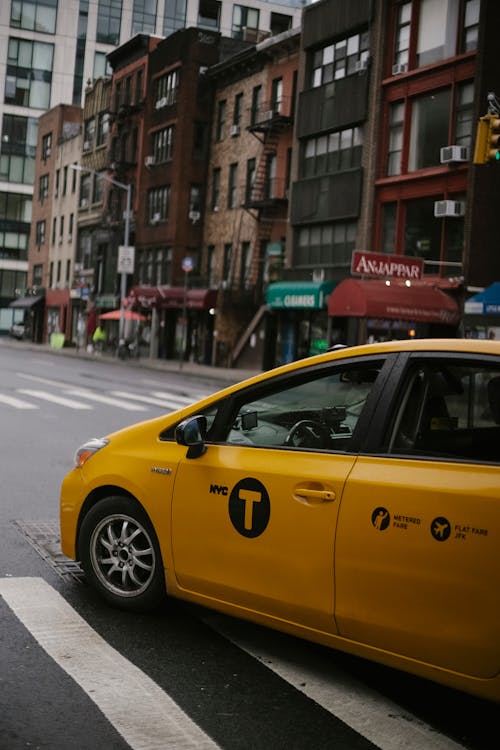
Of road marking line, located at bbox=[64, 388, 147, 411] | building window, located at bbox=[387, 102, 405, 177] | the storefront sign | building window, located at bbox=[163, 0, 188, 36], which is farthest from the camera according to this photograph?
building window, located at bbox=[163, 0, 188, 36]

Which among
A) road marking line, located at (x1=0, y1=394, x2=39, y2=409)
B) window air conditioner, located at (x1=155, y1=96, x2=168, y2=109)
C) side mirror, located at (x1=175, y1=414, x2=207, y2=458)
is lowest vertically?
road marking line, located at (x1=0, y1=394, x2=39, y2=409)

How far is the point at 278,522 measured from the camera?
4984mm

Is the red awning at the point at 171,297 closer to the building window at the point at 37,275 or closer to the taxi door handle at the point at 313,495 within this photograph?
the building window at the point at 37,275

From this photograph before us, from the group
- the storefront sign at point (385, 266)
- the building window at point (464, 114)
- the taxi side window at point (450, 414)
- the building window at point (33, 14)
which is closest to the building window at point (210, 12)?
the building window at point (33, 14)

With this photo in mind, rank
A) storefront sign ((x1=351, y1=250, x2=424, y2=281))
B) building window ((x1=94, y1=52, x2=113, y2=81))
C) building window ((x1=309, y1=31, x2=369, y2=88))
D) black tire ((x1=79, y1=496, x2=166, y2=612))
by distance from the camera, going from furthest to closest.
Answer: building window ((x1=94, y1=52, x2=113, y2=81)) < building window ((x1=309, y1=31, x2=369, y2=88)) < storefront sign ((x1=351, y1=250, x2=424, y2=281)) < black tire ((x1=79, y1=496, x2=166, y2=612))

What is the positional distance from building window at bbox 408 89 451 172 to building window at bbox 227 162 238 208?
16.1 meters

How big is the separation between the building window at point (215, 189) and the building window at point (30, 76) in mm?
50958

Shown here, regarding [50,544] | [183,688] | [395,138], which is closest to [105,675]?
[183,688]

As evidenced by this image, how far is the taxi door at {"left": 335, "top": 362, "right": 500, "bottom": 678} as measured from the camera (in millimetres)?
4191

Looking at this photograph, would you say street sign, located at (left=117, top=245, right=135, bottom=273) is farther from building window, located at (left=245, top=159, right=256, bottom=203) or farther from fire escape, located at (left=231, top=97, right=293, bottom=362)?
fire escape, located at (left=231, top=97, right=293, bottom=362)

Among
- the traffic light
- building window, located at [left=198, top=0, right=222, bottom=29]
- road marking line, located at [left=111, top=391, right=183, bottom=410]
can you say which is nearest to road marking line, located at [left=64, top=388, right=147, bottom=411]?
road marking line, located at [left=111, top=391, right=183, bottom=410]

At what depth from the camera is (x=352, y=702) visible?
4637mm

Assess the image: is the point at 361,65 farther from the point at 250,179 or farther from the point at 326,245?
the point at 250,179

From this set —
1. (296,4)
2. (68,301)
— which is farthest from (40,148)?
(296,4)
